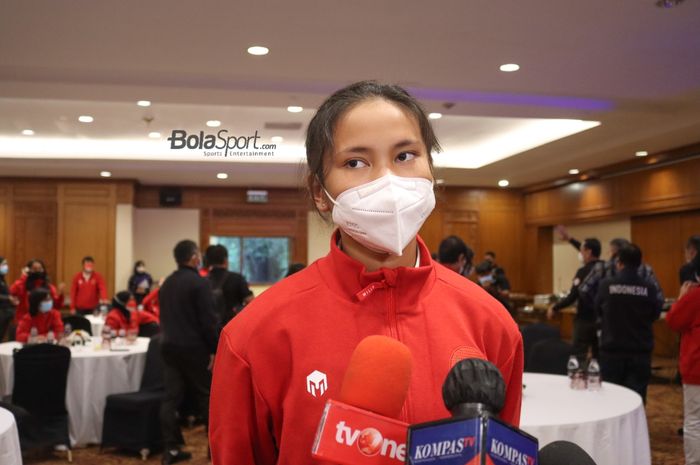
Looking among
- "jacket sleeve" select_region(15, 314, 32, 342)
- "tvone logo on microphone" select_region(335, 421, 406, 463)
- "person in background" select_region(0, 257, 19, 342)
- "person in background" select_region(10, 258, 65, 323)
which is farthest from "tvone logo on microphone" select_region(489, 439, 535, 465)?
"person in background" select_region(0, 257, 19, 342)

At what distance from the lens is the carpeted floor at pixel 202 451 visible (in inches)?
223

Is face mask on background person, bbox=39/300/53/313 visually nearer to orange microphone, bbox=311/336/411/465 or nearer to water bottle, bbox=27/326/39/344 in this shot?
water bottle, bbox=27/326/39/344

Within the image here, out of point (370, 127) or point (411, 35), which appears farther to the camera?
point (411, 35)

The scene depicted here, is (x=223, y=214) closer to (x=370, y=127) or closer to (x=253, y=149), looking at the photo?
(x=253, y=149)

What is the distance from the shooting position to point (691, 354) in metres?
4.99

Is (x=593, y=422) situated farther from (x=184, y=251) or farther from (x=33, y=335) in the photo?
(x=33, y=335)

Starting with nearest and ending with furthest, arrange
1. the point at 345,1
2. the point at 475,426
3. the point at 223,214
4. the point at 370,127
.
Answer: the point at 475,426 → the point at 370,127 → the point at 345,1 → the point at 223,214

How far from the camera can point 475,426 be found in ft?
2.16

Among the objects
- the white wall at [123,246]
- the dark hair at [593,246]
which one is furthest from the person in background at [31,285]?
the dark hair at [593,246]

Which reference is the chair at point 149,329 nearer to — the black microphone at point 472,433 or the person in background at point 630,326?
the person in background at point 630,326

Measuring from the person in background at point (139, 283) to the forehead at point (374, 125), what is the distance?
953cm

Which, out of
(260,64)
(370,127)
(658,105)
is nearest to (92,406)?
(260,64)

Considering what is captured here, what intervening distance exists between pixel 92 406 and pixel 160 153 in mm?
6110

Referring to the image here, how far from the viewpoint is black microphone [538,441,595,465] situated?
85 centimetres
